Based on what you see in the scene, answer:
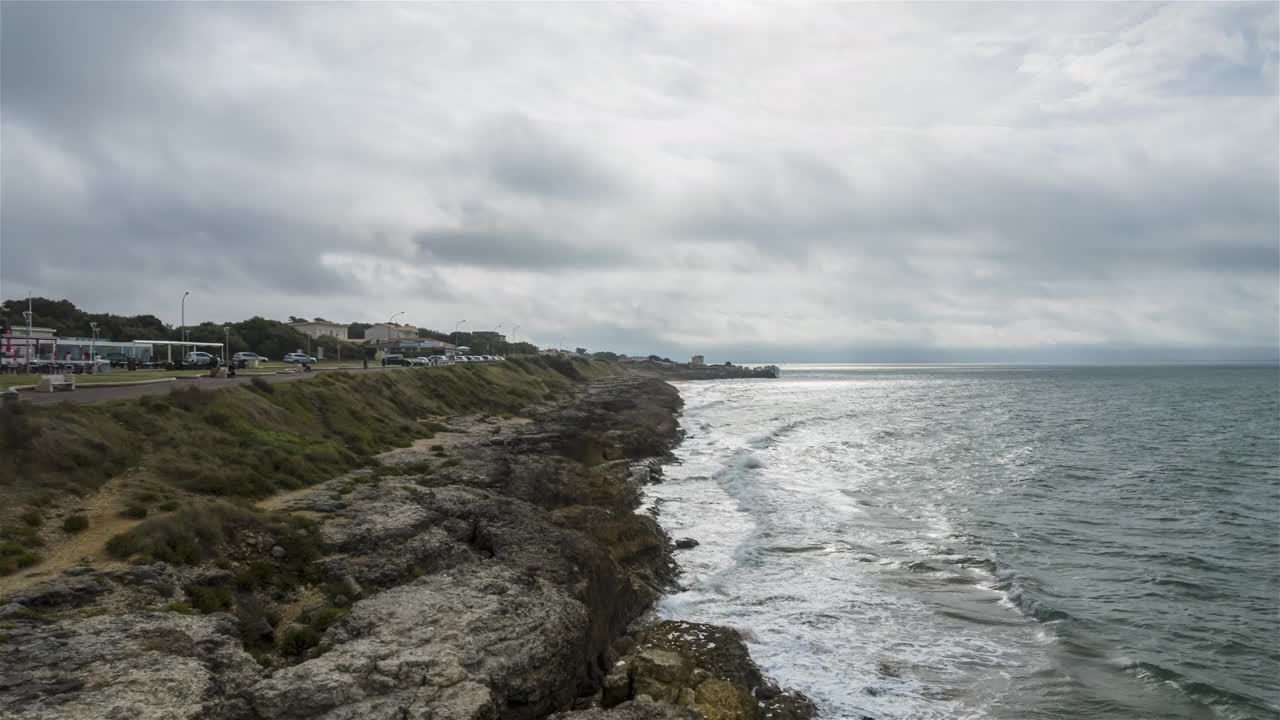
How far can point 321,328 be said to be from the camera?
13800cm

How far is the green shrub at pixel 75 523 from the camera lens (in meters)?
14.5

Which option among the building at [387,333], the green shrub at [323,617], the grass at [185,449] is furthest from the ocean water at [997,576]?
the building at [387,333]

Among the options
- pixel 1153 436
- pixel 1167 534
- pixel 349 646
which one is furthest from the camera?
pixel 1153 436

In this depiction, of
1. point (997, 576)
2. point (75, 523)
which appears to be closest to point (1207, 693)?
point (997, 576)

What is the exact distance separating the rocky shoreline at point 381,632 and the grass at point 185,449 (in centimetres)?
135

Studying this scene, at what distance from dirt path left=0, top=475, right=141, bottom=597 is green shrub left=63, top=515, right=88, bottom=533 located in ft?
0.31

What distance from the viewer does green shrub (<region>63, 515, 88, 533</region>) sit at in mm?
14547

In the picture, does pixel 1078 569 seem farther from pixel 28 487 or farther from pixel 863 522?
pixel 28 487

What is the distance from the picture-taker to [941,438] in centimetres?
5891

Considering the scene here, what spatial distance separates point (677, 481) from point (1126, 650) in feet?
74.9

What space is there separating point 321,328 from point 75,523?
133229 mm

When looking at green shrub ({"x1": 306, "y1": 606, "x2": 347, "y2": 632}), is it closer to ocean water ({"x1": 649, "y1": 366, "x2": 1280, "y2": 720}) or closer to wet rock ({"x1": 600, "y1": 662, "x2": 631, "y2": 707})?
wet rock ({"x1": 600, "y1": 662, "x2": 631, "y2": 707})

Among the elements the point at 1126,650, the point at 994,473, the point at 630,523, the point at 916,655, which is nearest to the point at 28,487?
the point at 630,523

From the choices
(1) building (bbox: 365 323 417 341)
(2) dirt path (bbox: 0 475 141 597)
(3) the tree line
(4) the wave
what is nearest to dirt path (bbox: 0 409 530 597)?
(2) dirt path (bbox: 0 475 141 597)
